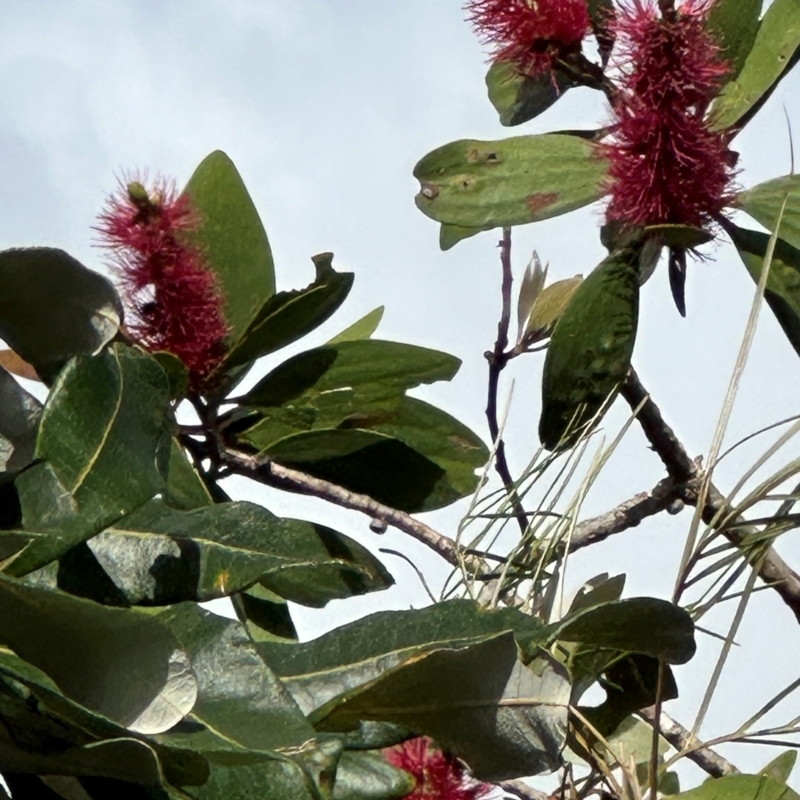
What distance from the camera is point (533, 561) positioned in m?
0.61

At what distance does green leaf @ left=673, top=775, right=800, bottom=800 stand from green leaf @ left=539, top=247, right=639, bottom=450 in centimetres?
20

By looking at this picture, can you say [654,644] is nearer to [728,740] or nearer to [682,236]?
[728,740]

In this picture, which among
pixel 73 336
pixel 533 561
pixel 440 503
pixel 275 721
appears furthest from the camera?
pixel 440 503

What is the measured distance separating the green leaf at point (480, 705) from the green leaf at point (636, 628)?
0.02 meters

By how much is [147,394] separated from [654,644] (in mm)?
219

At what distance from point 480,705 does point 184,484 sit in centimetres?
27

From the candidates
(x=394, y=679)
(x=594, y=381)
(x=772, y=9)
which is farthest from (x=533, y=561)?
(x=772, y=9)

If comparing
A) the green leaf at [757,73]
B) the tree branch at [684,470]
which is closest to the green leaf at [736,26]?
the green leaf at [757,73]

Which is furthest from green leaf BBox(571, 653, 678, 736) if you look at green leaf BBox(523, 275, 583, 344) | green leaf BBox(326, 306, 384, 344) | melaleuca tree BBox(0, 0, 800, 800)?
green leaf BBox(326, 306, 384, 344)

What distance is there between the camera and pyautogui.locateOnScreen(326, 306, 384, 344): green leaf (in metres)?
0.95

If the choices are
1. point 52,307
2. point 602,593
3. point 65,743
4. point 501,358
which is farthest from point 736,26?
point 65,743

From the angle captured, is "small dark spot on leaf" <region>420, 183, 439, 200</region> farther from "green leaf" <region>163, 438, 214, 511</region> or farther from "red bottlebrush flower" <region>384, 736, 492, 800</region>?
"red bottlebrush flower" <region>384, 736, 492, 800</region>

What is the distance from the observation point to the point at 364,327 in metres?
0.95

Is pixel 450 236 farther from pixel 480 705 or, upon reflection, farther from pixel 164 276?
pixel 480 705
